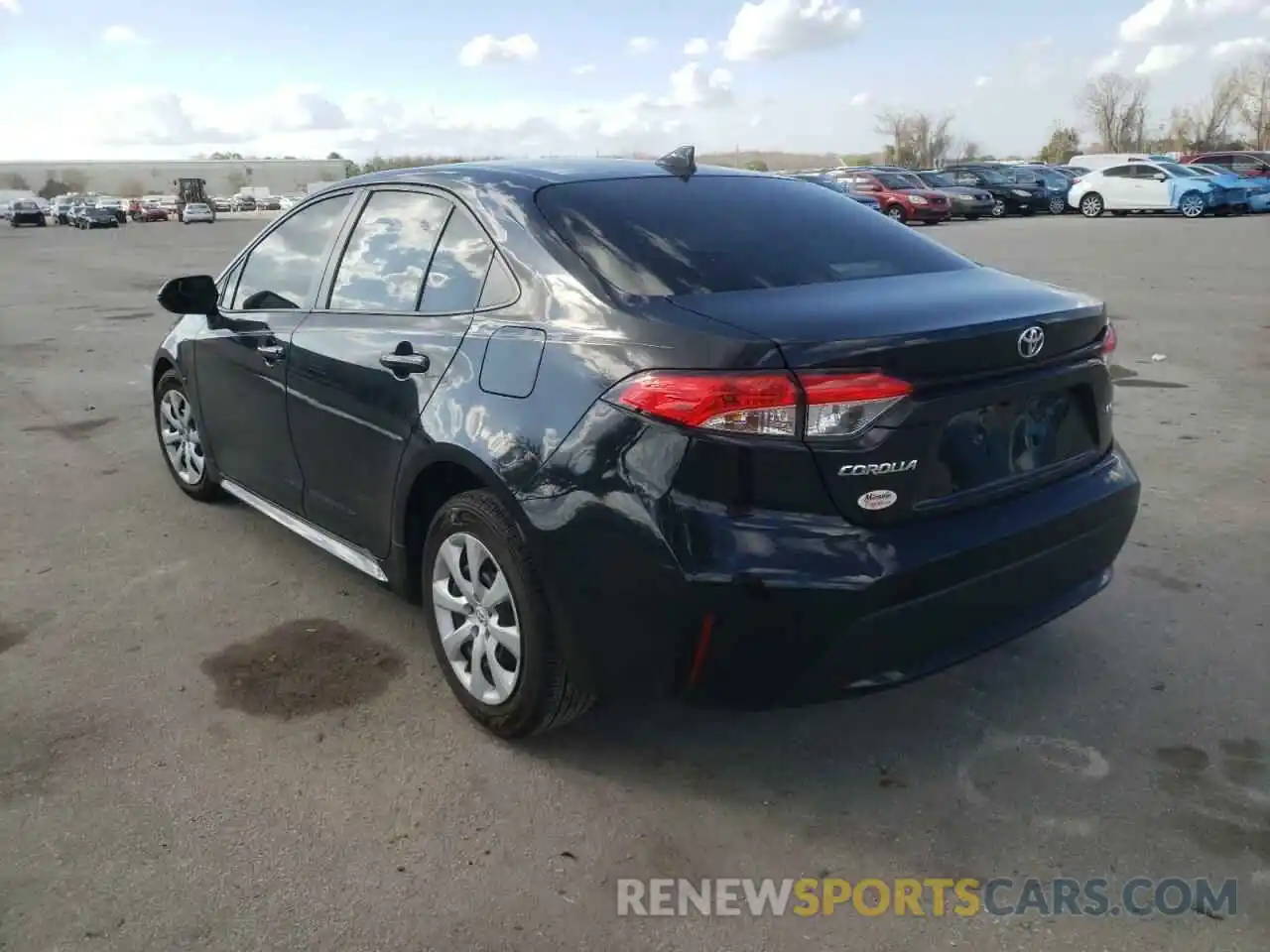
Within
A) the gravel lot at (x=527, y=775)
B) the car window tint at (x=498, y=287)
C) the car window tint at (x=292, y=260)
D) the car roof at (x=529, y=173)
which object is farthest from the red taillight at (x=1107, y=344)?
the car window tint at (x=292, y=260)

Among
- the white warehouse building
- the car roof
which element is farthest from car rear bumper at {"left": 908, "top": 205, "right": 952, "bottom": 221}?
the white warehouse building

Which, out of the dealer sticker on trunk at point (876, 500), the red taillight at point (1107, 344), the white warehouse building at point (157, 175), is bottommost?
the dealer sticker on trunk at point (876, 500)

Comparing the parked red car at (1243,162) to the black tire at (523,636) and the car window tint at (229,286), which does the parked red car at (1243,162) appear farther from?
the black tire at (523,636)

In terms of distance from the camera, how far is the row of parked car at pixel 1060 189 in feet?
98.8

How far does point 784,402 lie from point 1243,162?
40.1 meters

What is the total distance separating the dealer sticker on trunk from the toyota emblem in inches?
23.4

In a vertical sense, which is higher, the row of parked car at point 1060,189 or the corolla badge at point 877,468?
the row of parked car at point 1060,189

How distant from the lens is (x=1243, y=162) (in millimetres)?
35844

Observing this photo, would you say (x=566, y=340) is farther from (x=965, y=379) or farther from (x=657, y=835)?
(x=657, y=835)

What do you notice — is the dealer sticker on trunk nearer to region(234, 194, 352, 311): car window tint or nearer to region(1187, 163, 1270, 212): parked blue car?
region(234, 194, 352, 311): car window tint

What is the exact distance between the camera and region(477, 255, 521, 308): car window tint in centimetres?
315

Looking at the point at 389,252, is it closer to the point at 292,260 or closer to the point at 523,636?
the point at 292,260

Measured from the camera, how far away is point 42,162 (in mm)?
154750

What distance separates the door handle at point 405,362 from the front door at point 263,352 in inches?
30.5
